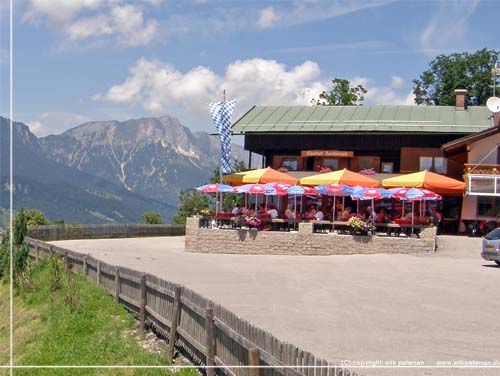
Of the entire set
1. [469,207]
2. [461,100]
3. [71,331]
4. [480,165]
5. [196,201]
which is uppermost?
[461,100]

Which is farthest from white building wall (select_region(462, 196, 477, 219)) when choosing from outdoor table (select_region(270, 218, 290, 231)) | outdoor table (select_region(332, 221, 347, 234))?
outdoor table (select_region(270, 218, 290, 231))

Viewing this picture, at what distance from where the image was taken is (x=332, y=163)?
141ft

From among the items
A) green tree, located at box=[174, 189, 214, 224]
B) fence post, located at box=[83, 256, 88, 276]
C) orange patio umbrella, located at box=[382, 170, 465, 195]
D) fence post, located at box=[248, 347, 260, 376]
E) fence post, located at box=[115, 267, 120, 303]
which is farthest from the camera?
green tree, located at box=[174, 189, 214, 224]

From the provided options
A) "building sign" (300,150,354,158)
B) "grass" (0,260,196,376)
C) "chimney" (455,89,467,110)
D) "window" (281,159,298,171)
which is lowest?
"grass" (0,260,196,376)

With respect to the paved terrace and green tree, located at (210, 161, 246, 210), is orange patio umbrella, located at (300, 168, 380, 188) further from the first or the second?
green tree, located at (210, 161, 246, 210)

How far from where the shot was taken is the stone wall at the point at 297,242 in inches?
1109

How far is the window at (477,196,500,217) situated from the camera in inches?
1426

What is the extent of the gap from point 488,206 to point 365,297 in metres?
21.3

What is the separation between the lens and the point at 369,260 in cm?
2652

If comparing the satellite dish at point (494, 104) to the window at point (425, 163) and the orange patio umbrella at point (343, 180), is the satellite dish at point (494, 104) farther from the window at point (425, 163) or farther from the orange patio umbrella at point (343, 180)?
the orange patio umbrella at point (343, 180)

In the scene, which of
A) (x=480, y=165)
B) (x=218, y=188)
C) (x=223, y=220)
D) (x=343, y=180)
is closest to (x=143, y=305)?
(x=223, y=220)

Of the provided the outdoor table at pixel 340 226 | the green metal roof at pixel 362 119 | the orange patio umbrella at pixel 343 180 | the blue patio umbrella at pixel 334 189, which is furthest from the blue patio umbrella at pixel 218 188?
the green metal roof at pixel 362 119

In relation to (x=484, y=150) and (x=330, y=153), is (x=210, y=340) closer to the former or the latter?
(x=484, y=150)

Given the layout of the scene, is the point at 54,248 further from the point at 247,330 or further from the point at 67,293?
the point at 247,330
